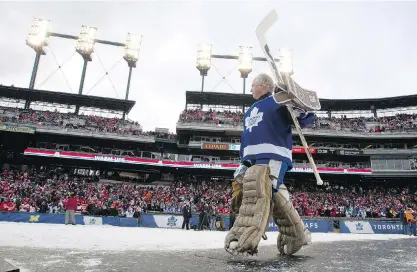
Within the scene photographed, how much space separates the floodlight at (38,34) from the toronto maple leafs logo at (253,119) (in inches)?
1547

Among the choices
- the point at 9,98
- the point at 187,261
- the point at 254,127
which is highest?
the point at 9,98

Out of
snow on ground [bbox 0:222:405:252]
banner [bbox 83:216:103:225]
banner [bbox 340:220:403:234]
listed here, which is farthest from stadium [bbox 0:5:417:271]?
snow on ground [bbox 0:222:405:252]

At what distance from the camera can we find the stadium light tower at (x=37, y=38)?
35625 millimetres

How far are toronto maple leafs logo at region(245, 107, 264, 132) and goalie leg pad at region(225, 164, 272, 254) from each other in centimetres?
63

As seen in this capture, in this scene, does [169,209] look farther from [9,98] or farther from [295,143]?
[9,98]

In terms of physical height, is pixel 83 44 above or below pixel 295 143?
above

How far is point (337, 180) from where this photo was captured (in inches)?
1388

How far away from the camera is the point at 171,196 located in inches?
1054

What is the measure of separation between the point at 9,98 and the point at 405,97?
4812 centimetres

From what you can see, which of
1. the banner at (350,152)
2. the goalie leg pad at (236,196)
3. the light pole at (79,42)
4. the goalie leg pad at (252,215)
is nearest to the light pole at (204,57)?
the light pole at (79,42)

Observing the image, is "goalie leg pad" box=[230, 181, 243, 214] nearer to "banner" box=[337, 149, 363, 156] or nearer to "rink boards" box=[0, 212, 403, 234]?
"rink boards" box=[0, 212, 403, 234]

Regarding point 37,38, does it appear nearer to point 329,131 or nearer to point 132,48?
point 132,48

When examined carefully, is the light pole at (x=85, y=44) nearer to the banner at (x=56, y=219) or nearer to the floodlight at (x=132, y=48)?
the floodlight at (x=132, y=48)

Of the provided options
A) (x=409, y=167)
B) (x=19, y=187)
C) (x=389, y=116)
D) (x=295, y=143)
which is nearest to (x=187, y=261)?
(x=19, y=187)
